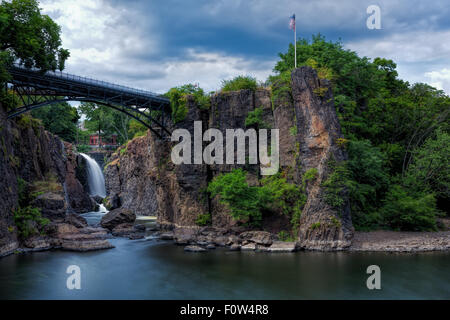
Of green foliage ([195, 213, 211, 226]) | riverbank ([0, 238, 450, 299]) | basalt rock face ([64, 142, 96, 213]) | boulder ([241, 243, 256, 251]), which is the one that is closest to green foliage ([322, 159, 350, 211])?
riverbank ([0, 238, 450, 299])

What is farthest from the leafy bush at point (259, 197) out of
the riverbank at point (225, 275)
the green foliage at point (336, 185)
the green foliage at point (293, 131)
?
the riverbank at point (225, 275)

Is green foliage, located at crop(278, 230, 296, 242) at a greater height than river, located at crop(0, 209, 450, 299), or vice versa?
green foliage, located at crop(278, 230, 296, 242)

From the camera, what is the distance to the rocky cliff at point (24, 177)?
20492mm

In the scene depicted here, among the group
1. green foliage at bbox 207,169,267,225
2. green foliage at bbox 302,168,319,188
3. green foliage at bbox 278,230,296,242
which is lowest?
green foliage at bbox 278,230,296,242

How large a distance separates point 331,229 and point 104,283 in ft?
42.7

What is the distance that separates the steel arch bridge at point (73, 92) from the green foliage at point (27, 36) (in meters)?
0.96

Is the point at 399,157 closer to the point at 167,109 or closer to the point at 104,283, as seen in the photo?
the point at 167,109

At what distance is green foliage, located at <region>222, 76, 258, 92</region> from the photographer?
27.5 m

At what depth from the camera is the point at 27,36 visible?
22672 millimetres

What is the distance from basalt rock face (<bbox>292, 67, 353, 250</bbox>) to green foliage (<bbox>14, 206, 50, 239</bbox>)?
17.5 m

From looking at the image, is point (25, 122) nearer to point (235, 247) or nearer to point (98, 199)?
point (235, 247)

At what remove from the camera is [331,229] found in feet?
66.5

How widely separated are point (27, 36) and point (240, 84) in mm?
15574

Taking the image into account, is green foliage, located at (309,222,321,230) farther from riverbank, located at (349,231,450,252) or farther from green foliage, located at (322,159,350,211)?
riverbank, located at (349,231,450,252)
